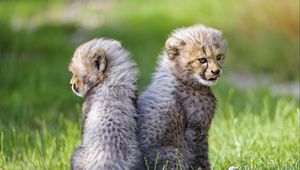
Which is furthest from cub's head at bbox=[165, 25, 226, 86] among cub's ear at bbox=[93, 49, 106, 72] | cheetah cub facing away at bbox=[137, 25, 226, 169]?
cub's ear at bbox=[93, 49, 106, 72]

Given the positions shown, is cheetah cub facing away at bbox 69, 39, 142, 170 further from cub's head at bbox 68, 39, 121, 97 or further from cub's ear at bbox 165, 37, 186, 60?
cub's ear at bbox 165, 37, 186, 60

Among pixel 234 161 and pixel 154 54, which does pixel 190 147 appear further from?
pixel 154 54

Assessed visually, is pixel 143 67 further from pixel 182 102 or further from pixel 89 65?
pixel 89 65

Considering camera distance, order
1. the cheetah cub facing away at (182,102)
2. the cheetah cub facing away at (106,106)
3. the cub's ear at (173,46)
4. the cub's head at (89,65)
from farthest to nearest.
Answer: the cub's ear at (173,46) < the cheetah cub facing away at (182,102) < the cub's head at (89,65) < the cheetah cub facing away at (106,106)

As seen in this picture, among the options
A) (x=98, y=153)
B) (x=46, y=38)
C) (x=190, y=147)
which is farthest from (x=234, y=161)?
(x=46, y=38)

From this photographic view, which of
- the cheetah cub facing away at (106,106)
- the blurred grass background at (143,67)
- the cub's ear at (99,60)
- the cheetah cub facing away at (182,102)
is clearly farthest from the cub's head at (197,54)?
the blurred grass background at (143,67)

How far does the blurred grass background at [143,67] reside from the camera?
6289mm

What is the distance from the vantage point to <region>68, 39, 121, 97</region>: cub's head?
15.2 ft

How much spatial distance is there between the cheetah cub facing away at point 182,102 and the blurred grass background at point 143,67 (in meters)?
0.57

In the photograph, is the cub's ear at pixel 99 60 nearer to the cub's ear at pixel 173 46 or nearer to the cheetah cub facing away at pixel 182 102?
the cheetah cub facing away at pixel 182 102

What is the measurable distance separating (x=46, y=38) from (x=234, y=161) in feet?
24.5

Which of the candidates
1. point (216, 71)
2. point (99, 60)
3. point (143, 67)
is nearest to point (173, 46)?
point (216, 71)

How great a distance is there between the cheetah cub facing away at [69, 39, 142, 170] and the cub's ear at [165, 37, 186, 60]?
1.06 feet

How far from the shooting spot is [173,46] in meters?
4.95
